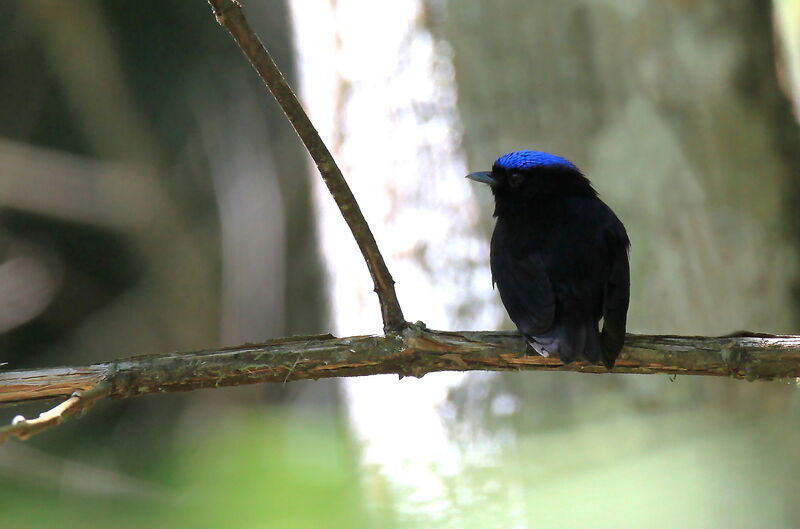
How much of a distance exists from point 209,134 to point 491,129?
328 centimetres

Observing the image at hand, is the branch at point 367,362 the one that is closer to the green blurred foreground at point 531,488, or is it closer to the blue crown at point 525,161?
the blue crown at point 525,161

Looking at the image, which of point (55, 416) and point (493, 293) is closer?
point (55, 416)

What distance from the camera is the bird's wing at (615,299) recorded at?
8.29ft

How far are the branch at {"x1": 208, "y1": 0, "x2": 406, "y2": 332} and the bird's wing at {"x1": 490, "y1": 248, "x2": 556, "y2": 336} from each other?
0.48m

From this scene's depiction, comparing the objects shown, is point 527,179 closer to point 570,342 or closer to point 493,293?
point 570,342

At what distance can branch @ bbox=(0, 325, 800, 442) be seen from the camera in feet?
7.53

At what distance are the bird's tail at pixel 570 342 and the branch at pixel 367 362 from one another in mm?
33

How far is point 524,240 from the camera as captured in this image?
307 centimetres

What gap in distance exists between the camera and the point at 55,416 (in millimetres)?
1896

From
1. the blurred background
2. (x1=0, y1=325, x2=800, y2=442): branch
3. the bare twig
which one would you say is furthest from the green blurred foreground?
the bare twig

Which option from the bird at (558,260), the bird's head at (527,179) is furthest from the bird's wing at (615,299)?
the bird's head at (527,179)

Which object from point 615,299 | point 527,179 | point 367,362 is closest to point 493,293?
point 527,179

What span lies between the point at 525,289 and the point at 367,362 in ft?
2.43

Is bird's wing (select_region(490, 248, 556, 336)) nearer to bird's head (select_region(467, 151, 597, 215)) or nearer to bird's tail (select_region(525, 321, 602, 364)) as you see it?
bird's tail (select_region(525, 321, 602, 364))
